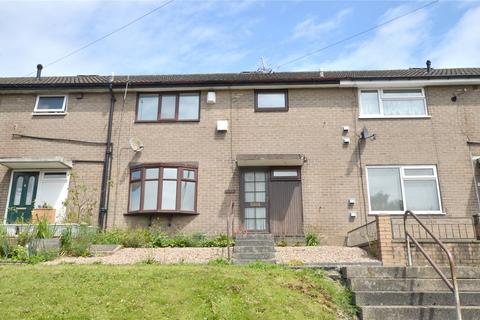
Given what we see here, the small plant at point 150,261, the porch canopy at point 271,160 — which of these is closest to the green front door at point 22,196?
the small plant at point 150,261

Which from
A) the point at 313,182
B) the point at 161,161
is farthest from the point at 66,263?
the point at 313,182

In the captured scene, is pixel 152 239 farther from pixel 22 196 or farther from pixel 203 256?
pixel 22 196

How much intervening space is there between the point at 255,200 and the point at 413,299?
728 cm

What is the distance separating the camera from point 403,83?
1509 centimetres

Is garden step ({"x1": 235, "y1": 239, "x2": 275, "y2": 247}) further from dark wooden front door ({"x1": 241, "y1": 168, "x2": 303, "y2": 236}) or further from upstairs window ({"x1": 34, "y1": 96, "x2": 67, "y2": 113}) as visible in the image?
upstairs window ({"x1": 34, "y1": 96, "x2": 67, "y2": 113})

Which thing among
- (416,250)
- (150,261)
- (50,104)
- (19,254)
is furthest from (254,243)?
(50,104)

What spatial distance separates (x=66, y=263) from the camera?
33.0 feet

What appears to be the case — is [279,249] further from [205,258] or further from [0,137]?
[0,137]

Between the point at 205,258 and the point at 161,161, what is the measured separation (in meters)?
4.87

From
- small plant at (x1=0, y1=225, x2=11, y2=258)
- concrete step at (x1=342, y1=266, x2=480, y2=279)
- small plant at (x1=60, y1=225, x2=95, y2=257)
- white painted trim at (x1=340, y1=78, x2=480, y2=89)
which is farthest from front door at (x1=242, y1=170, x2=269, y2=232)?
small plant at (x1=0, y1=225, x2=11, y2=258)

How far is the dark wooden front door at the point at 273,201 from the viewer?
14070mm

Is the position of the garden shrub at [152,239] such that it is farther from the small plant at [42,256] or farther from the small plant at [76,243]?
the small plant at [42,256]

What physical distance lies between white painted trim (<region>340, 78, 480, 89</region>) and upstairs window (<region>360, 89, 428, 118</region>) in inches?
10.6

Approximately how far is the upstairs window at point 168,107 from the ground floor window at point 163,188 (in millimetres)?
1887
